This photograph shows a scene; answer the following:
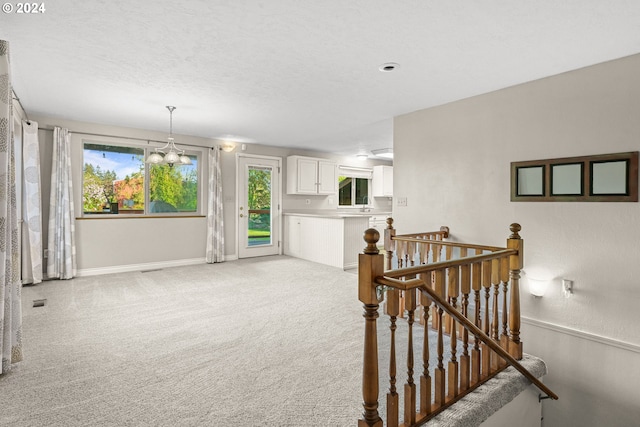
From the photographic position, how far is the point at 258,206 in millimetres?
7219

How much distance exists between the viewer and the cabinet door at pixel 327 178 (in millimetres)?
7766

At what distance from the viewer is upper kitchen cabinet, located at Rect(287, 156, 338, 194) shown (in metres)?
7.34

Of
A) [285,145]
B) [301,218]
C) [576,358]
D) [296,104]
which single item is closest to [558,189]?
[576,358]

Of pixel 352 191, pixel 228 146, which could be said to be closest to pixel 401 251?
pixel 228 146

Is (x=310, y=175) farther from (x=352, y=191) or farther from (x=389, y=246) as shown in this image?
(x=389, y=246)

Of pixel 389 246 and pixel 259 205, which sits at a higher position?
pixel 259 205

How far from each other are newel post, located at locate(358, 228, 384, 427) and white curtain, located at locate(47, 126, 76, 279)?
17.1 ft

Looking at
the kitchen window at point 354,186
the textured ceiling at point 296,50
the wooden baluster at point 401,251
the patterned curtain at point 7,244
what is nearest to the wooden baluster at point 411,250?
the wooden baluster at point 401,251

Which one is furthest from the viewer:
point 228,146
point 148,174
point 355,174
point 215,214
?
point 355,174

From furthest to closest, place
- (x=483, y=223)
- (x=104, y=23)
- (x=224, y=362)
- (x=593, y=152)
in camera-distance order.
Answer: (x=483, y=223)
(x=593, y=152)
(x=224, y=362)
(x=104, y=23)

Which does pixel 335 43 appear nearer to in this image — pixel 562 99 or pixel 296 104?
pixel 296 104

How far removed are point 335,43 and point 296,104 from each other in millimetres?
1729

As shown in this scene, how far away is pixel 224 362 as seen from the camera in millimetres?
2547

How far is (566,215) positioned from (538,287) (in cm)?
74
